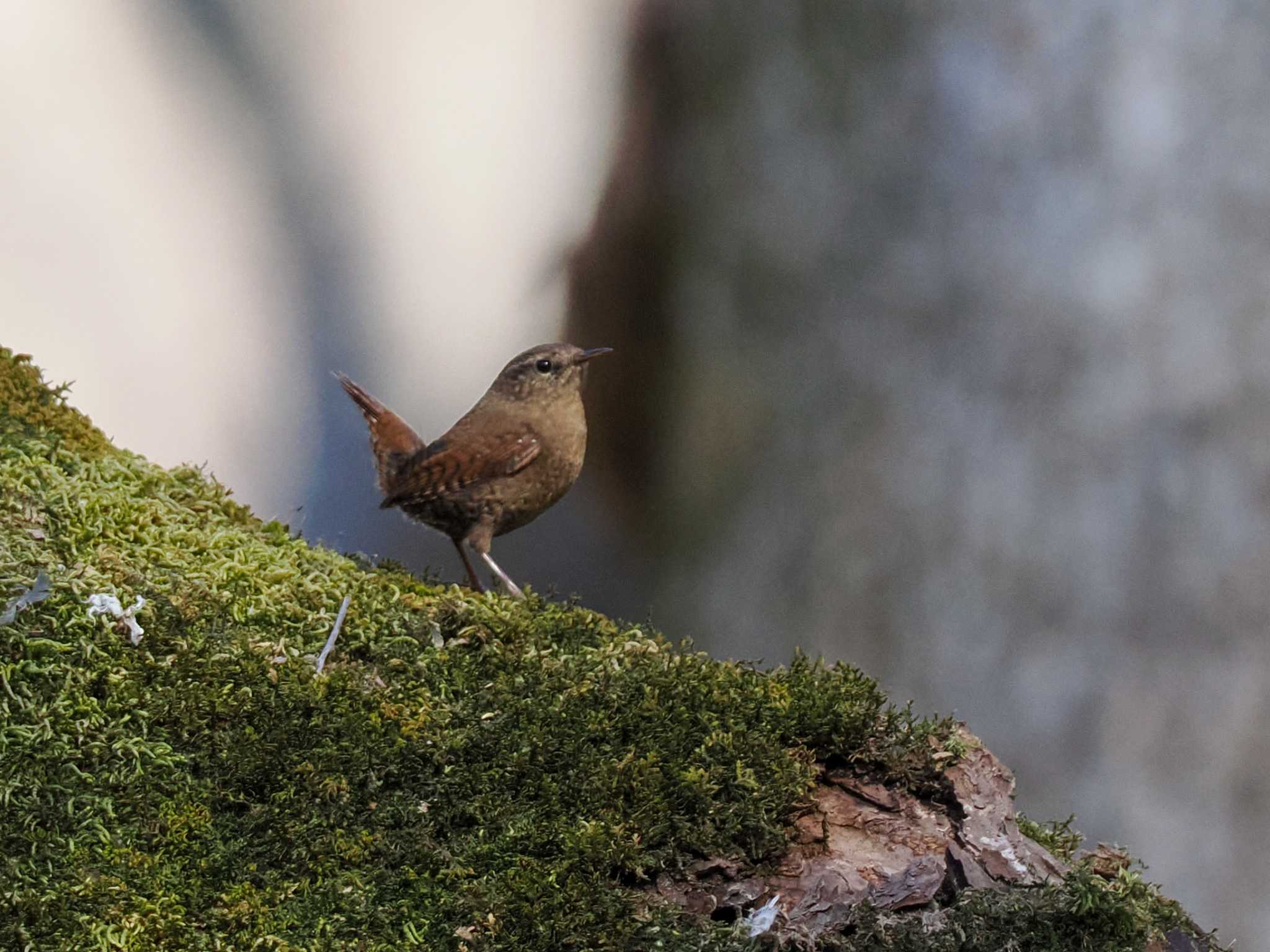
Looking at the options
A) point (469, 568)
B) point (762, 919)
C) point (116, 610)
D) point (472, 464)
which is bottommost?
point (116, 610)

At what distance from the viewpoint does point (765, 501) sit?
195 inches

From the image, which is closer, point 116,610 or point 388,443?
point 116,610

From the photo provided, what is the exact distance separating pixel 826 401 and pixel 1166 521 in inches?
57.2

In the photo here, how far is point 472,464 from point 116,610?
1.14m

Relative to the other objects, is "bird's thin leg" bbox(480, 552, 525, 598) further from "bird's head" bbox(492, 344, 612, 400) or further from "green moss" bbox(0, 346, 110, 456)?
"green moss" bbox(0, 346, 110, 456)

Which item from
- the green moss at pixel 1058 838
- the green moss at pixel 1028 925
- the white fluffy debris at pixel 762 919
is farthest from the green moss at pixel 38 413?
the green moss at pixel 1058 838

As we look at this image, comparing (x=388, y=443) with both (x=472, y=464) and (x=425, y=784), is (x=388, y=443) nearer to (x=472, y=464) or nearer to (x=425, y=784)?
(x=472, y=464)

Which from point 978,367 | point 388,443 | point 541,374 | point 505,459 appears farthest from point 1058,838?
point 978,367

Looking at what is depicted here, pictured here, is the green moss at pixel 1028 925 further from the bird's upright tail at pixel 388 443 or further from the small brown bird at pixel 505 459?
the bird's upright tail at pixel 388 443

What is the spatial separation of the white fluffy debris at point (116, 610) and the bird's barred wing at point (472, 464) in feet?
3.56

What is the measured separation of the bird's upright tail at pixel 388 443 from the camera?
321cm

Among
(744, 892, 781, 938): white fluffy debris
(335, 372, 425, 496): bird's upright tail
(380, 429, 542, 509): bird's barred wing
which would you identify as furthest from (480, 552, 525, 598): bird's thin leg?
(744, 892, 781, 938): white fluffy debris

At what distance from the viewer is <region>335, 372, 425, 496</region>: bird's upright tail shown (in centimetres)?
321

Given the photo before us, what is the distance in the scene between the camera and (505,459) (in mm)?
2941
